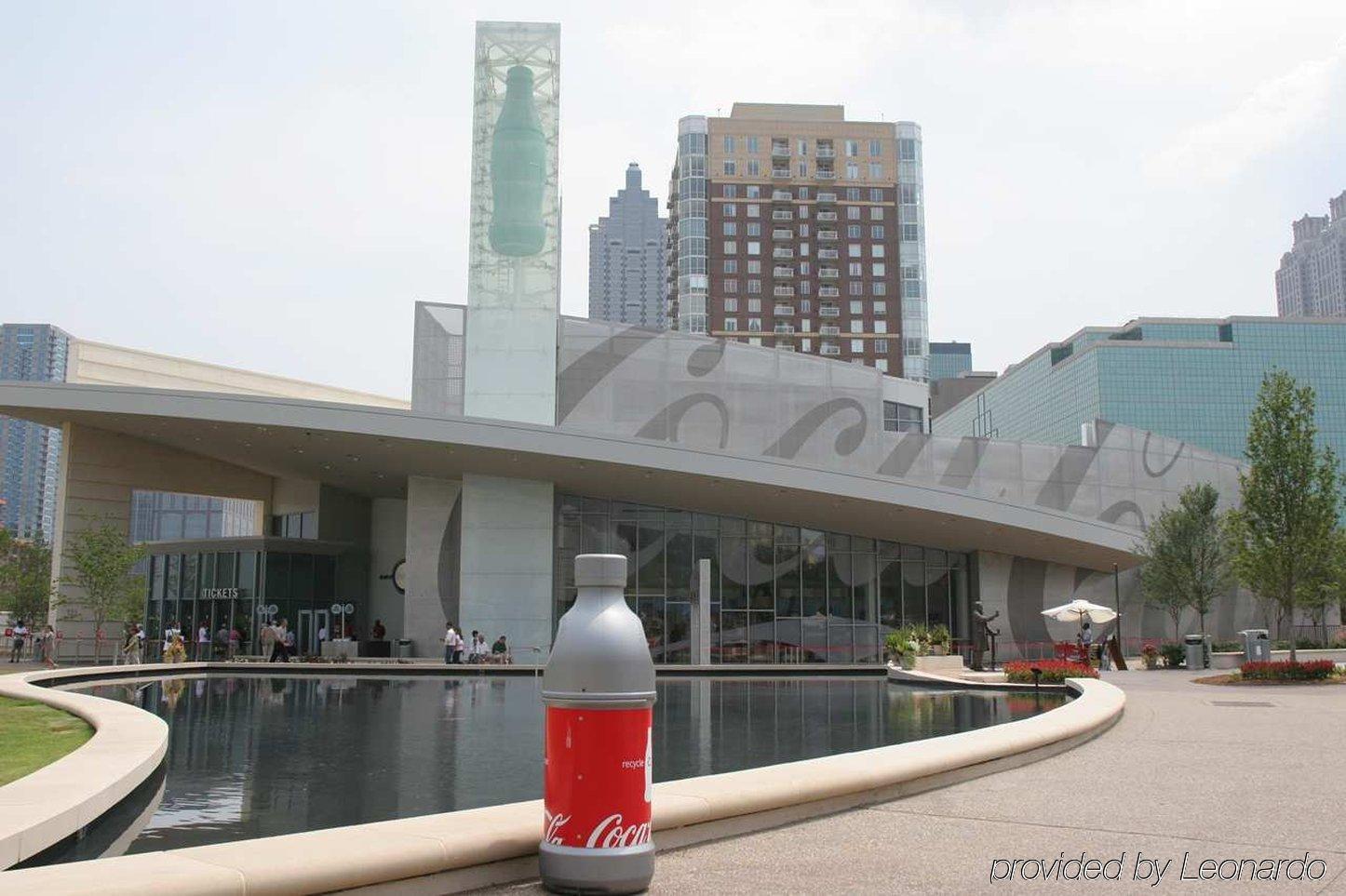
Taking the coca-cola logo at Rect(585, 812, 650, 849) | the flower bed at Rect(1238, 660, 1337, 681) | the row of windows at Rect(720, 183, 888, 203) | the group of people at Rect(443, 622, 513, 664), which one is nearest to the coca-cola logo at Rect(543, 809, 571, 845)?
the coca-cola logo at Rect(585, 812, 650, 849)

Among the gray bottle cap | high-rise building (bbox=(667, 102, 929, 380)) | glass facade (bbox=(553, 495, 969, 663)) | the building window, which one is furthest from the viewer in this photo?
high-rise building (bbox=(667, 102, 929, 380))

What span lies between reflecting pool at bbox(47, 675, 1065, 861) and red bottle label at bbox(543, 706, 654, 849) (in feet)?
12.5

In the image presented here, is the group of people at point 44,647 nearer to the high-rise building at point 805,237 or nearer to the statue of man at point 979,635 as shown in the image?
the statue of man at point 979,635

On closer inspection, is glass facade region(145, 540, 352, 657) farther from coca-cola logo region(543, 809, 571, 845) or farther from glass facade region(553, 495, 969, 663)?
coca-cola logo region(543, 809, 571, 845)

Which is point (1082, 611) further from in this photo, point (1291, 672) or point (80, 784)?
point (80, 784)

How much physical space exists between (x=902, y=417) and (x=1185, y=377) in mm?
85395

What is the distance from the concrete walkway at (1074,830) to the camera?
5719 mm

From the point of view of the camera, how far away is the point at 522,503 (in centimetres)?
3856

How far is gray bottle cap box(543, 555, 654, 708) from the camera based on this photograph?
547 centimetres

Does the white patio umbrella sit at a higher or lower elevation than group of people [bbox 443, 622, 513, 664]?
higher

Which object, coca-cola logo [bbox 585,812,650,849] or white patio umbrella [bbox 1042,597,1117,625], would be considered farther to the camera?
white patio umbrella [bbox 1042,597,1117,625]

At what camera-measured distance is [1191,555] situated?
38.2 metres

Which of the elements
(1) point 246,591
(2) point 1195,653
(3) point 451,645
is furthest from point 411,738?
(1) point 246,591

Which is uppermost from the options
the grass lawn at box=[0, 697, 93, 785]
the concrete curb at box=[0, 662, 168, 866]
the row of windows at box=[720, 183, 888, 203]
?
the row of windows at box=[720, 183, 888, 203]
